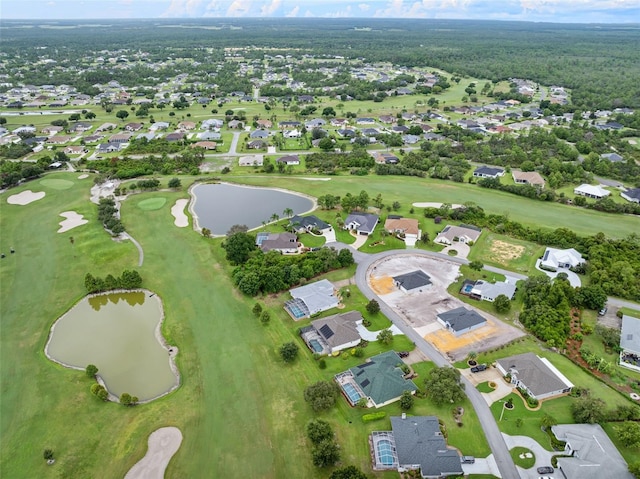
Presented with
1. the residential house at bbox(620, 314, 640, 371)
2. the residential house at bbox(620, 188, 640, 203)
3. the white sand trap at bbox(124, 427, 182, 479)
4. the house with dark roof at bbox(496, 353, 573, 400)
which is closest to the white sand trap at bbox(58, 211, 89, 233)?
the white sand trap at bbox(124, 427, 182, 479)

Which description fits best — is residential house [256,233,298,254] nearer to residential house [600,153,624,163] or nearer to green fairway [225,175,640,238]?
green fairway [225,175,640,238]

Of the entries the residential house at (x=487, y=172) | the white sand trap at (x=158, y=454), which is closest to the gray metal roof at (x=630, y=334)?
the white sand trap at (x=158, y=454)

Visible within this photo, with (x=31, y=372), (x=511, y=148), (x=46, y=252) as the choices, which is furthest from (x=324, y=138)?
(x=31, y=372)

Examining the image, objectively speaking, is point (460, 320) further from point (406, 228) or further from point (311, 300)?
point (406, 228)

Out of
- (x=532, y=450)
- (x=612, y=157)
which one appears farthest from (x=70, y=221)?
(x=612, y=157)

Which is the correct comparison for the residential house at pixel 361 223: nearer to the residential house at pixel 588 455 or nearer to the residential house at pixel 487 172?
the residential house at pixel 487 172

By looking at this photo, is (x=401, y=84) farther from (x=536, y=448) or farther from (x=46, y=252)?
(x=536, y=448)
